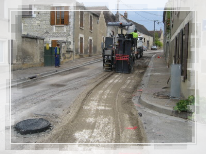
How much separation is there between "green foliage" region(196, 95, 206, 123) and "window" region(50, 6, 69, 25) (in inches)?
741

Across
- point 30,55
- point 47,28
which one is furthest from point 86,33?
point 30,55

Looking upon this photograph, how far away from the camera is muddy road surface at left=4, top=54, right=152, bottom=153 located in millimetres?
4545

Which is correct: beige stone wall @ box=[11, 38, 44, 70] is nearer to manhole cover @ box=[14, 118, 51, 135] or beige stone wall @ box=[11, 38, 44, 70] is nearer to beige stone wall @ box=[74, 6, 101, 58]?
beige stone wall @ box=[74, 6, 101, 58]

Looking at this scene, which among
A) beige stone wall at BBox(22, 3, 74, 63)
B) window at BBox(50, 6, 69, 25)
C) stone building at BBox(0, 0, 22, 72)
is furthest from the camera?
beige stone wall at BBox(22, 3, 74, 63)

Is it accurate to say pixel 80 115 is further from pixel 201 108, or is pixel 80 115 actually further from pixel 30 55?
pixel 30 55

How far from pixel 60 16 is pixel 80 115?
18785mm

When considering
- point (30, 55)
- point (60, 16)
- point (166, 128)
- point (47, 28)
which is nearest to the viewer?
point (166, 128)

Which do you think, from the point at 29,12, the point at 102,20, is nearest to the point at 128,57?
the point at 29,12

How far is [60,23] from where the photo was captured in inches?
919

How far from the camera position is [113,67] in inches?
641

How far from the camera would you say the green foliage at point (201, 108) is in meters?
5.87

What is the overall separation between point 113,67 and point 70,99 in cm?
861

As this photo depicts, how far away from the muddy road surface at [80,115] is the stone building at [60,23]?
1265 centimetres

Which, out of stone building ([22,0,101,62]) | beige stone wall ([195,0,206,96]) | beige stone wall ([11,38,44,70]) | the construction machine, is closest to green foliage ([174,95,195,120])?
beige stone wall ([195,0,206,96])
